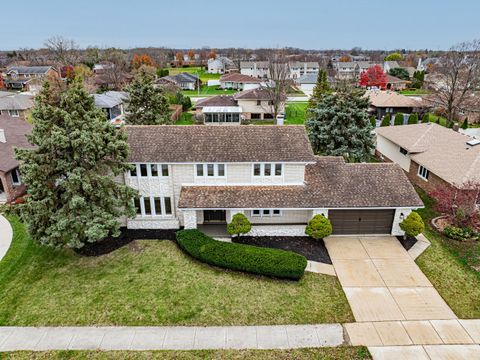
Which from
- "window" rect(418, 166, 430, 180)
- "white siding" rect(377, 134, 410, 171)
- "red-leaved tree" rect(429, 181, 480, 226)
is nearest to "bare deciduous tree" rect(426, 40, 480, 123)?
"white siding" rect(377, 134, 410, 171)

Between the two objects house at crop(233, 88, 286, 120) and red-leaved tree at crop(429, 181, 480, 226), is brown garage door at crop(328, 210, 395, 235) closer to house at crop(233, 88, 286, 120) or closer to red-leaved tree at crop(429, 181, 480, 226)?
red-leaved tree at crop(429, 181, 480, 226)

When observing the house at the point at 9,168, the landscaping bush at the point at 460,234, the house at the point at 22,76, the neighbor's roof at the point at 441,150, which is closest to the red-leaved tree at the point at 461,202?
A: the landscaping bush at the point at 460,234

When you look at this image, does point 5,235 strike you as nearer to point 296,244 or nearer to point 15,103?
point 296,244

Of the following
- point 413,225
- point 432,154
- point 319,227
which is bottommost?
point 319,227

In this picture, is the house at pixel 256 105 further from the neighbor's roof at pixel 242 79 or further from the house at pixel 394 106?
the neighbor's roof at pixel 242 79

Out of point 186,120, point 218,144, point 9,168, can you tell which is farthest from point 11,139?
point 186,120

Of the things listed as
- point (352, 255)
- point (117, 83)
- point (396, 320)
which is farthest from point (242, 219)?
point (117, 83)

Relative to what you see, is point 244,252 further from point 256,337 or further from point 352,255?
point 352,255
